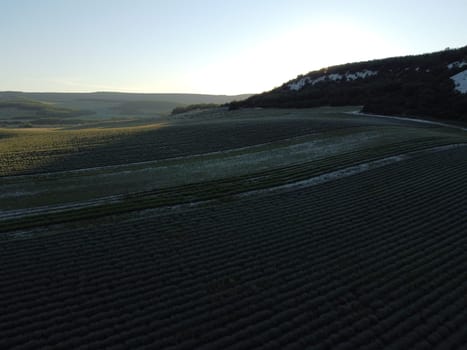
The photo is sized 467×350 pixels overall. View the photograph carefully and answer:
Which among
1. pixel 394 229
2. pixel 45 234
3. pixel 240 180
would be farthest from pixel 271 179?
pixel 45 234

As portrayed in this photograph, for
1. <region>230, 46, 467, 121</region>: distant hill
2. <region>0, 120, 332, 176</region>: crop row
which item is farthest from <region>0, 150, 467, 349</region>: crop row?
<region>230, 46, 467, 121</region>: distant hill

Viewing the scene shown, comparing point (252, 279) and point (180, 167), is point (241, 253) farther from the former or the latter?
point (180, 167)

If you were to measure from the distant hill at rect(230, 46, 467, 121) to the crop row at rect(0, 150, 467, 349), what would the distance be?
46452 millimetres

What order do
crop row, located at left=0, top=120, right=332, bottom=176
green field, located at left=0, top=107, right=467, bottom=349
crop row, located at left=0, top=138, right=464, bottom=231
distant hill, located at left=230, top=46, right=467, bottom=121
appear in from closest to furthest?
1. green field, located at left=0, top=107, right=467, bottom=349
2. crop row, located at left=0, top=138, right=464, bottom=231
3. crop row, located at left=0, top=120, right=332, bottom=176
4. distant hill, located at left=230, top=46, right=467, bottom=121

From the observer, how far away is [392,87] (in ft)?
242

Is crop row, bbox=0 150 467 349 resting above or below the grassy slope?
below

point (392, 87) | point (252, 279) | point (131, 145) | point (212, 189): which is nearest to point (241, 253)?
point (252, 279)

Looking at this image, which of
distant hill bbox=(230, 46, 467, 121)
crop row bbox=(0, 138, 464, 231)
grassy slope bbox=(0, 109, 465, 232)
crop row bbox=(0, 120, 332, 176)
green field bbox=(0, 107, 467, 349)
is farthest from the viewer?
distant hill bbox=(230, 46, 467, 121)

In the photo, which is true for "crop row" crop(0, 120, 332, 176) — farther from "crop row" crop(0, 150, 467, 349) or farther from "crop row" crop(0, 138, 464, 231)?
"crop row" crop(0, 150, 467, 349)

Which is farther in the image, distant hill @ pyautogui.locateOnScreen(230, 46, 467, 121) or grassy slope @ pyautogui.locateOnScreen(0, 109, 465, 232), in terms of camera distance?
distant hill @ pyautogui.locateOnScreen(230, 46, 467, 121)

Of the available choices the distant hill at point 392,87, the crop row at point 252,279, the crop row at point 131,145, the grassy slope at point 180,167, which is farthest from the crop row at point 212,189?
the distant hill at point 392,87

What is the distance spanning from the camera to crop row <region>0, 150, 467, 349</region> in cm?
1096

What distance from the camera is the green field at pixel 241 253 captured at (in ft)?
36.6

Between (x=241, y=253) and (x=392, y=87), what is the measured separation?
68.1 meters
